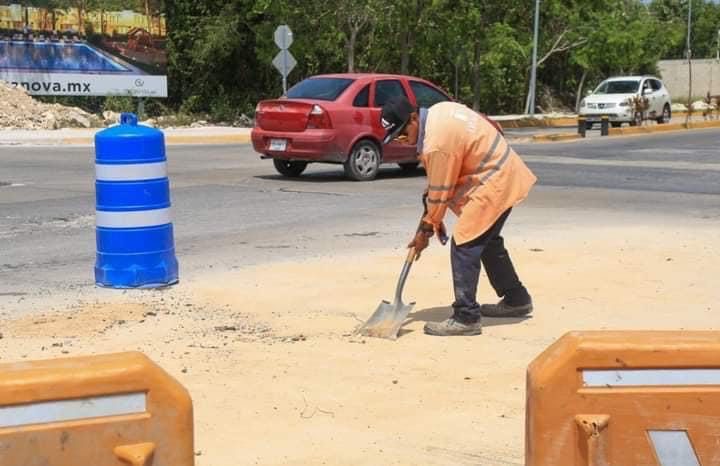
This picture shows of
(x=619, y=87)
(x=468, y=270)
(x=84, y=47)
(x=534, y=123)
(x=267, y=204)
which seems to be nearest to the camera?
(x=468, y=270)

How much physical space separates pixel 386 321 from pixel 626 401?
11.3 feet

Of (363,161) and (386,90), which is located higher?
(386,90)

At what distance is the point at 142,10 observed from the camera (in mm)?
37188

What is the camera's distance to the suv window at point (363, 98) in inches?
655

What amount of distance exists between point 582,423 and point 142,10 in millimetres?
35706

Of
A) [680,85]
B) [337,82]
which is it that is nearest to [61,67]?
[337,82]

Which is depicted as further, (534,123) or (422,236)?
(534,123)

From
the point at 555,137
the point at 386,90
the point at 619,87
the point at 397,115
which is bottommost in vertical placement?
the point at 555,137

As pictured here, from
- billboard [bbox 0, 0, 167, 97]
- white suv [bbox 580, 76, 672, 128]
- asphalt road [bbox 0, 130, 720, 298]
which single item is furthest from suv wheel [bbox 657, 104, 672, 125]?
billboard [bbox 0, 0, 167, 97]

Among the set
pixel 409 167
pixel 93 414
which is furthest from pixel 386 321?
pixel 409 167

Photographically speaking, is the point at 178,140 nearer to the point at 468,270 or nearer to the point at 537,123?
the point at 537,123

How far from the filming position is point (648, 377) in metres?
3.42

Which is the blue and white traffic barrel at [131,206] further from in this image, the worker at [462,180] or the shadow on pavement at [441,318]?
the worker at [462,180]

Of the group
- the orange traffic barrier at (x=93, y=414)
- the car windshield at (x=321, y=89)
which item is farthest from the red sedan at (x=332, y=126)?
the orange traffic barrier at (x=93, y=414)
